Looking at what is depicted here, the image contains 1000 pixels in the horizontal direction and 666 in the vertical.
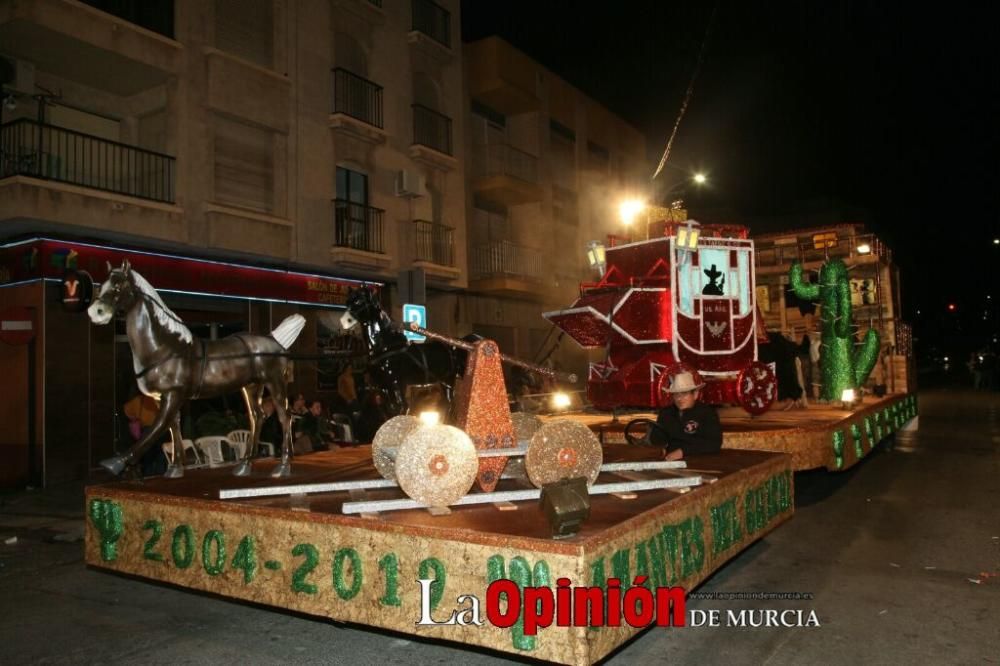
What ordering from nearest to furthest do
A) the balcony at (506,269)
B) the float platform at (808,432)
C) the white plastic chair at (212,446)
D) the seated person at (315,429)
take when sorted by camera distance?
the float platform at (808,432) → the white plastic chair at (212,446) → the seated person at (315,429) → the balcony at (506,269)

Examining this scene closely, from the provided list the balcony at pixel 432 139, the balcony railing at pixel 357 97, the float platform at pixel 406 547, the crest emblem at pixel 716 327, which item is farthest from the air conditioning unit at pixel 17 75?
the crest emblem at pixel 716 327

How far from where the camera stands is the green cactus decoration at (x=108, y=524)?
205 inches

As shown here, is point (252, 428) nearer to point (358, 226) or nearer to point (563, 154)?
point (358, 226)

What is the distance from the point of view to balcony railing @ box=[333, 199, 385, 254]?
17.3m

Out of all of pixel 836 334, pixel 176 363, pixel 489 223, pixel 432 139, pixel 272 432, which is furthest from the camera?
pixel 489 223

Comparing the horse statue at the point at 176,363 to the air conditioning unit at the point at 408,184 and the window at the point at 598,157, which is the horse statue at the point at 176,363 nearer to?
the air conditioning unit at the point at 408,184

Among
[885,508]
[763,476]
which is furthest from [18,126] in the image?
[885,508]

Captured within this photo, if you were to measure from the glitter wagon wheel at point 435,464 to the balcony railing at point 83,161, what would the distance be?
10533 mm

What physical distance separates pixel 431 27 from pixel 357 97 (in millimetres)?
4528

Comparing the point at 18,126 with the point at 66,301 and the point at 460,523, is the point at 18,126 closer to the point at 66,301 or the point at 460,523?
the point at 66,301

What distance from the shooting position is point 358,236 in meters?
18.0

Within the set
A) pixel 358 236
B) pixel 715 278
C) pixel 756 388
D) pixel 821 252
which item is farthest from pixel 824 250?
pixel 358 236

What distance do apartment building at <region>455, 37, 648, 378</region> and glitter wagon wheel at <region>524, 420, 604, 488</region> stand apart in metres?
17.8

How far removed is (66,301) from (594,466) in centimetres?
421
